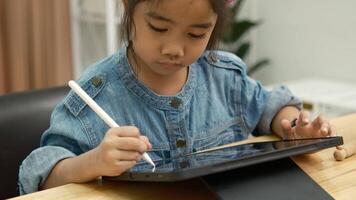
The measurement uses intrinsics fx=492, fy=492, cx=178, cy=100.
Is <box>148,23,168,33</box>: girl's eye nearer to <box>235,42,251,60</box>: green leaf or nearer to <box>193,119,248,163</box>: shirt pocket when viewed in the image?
<box>193,119,248,163</box>: shirt pocket

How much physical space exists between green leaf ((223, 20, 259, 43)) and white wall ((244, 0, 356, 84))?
0.41 ft

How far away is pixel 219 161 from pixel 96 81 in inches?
12.1

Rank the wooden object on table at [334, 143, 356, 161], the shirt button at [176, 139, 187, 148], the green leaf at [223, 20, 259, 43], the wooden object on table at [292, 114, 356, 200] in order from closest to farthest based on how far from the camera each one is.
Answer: the wooden object on table at [292, 114, 356, 200] < the wooden object on table at [334, 143, 356, 161] < the shirt button at [176, 139, 187, 148] < the green leaf at [223, 20, 259, 43]

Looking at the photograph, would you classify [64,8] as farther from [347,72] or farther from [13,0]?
[347,72]

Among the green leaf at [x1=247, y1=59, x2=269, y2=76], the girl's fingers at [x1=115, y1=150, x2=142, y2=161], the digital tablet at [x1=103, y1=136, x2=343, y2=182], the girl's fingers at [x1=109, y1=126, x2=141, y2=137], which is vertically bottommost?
the green leaf at [x1=247, y1=59, x2=269, y2=76]

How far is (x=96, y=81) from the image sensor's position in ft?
2.53

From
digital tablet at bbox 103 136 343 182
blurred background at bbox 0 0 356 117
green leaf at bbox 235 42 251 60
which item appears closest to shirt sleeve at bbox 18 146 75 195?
digital tablet at bbox 103 136 343 182

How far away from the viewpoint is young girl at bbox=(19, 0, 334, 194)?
25.6 inches

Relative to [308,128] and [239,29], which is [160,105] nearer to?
[308,128]

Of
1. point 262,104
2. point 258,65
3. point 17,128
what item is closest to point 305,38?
point 258,65

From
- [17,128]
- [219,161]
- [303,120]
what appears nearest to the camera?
[219,161]

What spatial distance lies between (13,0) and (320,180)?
1.64 metres

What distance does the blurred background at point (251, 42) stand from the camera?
6.56 feet

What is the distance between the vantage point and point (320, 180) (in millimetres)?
639
